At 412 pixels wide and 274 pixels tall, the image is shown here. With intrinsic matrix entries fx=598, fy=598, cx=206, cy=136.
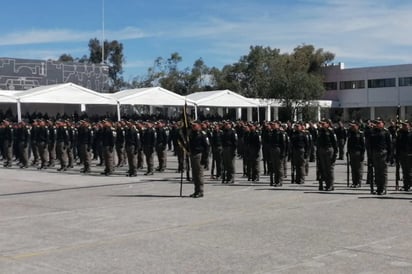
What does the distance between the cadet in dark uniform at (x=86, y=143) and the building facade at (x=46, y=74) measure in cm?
3205

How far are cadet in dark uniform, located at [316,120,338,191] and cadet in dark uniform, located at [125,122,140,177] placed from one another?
6.94 meters

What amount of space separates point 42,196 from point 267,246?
8486mm

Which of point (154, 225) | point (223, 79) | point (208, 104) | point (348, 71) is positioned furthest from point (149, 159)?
point (348, 71)

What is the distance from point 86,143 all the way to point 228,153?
6.35 meters

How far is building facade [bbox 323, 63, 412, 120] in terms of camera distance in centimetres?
7019

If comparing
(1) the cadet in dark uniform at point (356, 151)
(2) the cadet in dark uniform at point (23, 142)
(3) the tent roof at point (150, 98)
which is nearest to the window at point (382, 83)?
(3) the tent roof at point (150, 98)

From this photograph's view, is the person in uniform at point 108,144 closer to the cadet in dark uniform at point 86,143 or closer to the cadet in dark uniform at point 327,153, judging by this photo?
the cadet in dark uniform at point 86,143

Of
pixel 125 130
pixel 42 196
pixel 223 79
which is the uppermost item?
pixel 223 79

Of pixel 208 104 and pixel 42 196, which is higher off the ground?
pixel 208 104

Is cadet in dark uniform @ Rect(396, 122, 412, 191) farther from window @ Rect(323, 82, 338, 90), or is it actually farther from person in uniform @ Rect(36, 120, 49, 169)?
window @ Rect(323, 82, 338, 90)

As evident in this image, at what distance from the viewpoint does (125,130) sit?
2070 centimetres

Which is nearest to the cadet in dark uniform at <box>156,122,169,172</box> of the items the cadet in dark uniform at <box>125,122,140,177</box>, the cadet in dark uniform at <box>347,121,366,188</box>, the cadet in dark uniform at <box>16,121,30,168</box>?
the cadet in dark uniform at <box>125,122,140,177</box>

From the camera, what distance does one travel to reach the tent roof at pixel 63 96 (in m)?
32.8

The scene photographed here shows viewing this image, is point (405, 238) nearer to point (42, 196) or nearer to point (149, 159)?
point (42, 196)
